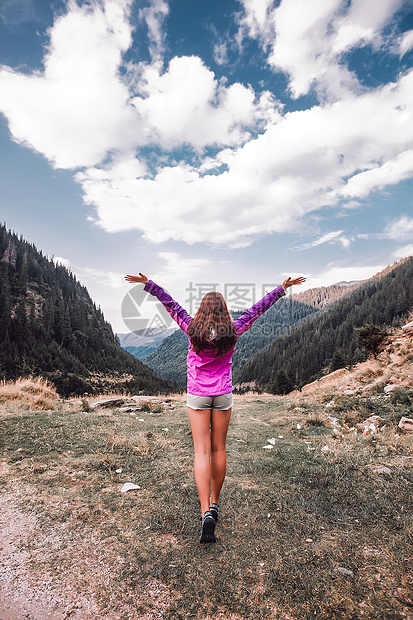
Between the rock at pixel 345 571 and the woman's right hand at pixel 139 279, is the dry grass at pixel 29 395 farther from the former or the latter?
the rock at pixel 345 571

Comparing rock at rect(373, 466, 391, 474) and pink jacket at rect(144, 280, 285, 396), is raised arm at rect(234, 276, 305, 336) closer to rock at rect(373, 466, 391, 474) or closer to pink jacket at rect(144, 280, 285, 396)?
pink jacket at rect(144, 280, 285, 396)

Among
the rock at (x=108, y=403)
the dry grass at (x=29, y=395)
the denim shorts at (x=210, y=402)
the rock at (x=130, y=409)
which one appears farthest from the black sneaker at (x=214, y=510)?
the rock at (x=108, y=403)

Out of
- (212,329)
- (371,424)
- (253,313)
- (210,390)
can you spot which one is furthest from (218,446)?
(371,424)

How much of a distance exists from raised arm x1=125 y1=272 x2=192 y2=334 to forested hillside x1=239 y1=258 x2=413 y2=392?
94967mm

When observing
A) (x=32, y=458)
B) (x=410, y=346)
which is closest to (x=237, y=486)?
(x=32, y=458)

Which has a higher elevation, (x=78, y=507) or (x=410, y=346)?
(x=410, y=346)

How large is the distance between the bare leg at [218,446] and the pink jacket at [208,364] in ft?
0.93

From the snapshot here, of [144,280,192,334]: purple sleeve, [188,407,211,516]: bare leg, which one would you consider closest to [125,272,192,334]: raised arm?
[144,280,192,334]: purple sleeve

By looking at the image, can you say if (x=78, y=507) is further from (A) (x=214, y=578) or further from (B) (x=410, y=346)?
(B) (x=410, y=346)

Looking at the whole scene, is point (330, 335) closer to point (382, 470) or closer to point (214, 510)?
point (382, 470)

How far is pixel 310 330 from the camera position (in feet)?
479

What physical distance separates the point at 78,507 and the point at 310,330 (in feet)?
504

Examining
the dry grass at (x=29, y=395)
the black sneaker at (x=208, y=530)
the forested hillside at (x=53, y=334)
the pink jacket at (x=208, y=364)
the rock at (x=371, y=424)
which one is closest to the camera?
the black sneaker at (x=208, y=530)

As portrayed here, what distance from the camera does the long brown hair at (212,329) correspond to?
309 centimetres
